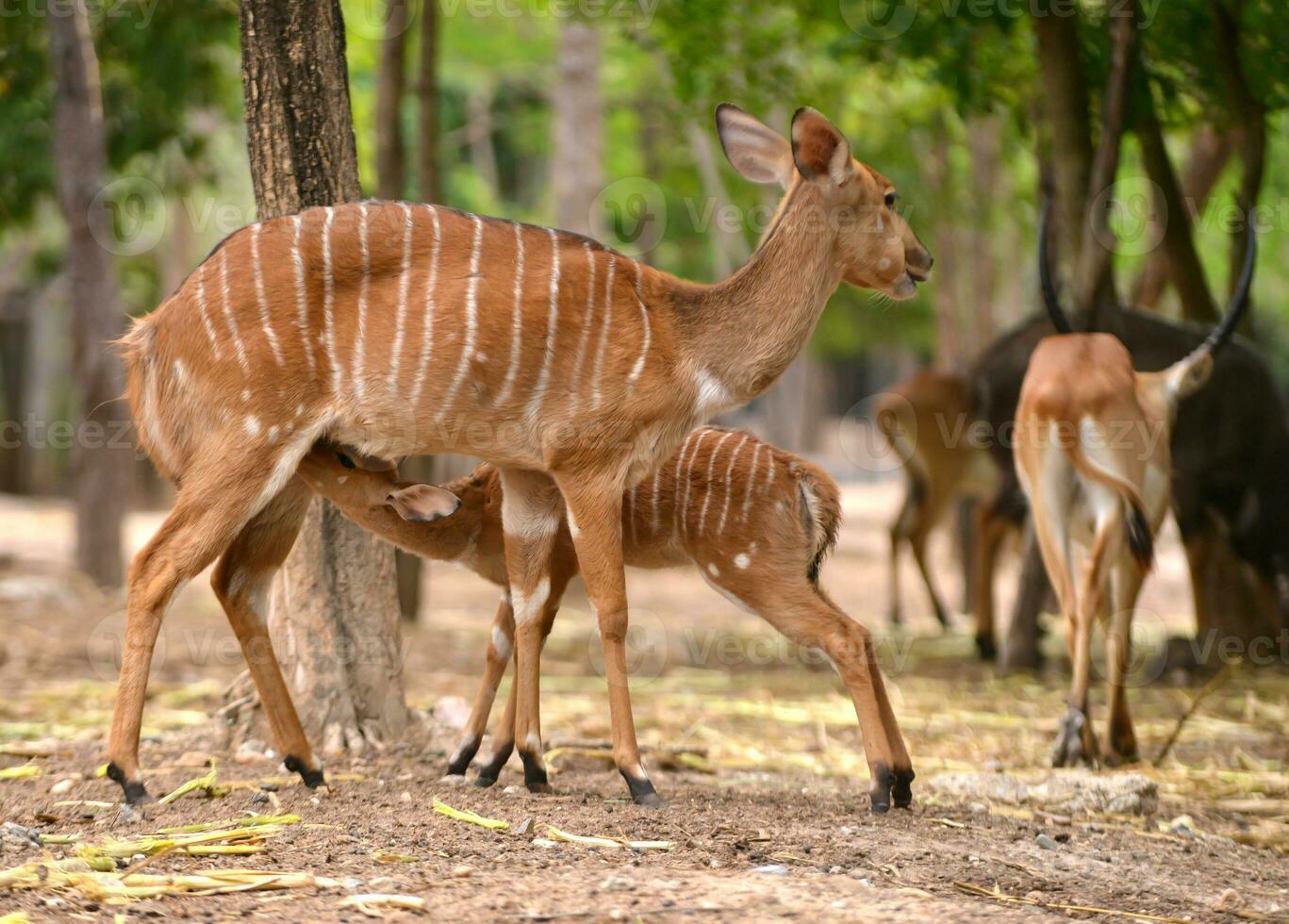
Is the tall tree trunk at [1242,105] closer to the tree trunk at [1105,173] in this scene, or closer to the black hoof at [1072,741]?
the tree trunk at [1105,173]

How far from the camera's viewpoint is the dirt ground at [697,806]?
3.69m

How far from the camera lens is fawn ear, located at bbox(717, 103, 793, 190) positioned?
202 inches

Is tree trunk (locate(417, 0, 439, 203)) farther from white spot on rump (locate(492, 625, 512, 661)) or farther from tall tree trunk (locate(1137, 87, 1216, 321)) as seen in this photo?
white spot on rump (locate(492, 625, 512, 661))

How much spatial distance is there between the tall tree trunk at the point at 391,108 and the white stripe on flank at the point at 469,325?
4.41m

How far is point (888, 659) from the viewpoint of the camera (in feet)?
32.4

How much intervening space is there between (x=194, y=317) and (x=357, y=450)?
2.20 feet

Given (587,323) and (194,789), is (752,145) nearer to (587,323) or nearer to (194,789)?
(587,323)

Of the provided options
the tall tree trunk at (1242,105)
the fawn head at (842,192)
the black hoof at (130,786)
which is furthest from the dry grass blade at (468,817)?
the tall tree trunk at (1242,105)

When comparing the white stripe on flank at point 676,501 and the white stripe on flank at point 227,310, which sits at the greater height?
the white stripe on flank at point 227,310

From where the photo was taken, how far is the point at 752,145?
17.0 ft

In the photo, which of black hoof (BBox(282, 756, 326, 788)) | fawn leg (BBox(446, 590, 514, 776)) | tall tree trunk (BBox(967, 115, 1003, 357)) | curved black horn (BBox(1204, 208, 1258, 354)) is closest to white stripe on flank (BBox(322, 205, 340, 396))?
fawn leg (BBox(446, 590, 514, 776))

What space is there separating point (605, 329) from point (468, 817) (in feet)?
5.17

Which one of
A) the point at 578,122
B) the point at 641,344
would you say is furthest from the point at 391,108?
the point at 641,344

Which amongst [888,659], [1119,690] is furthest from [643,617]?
[1119,690]
